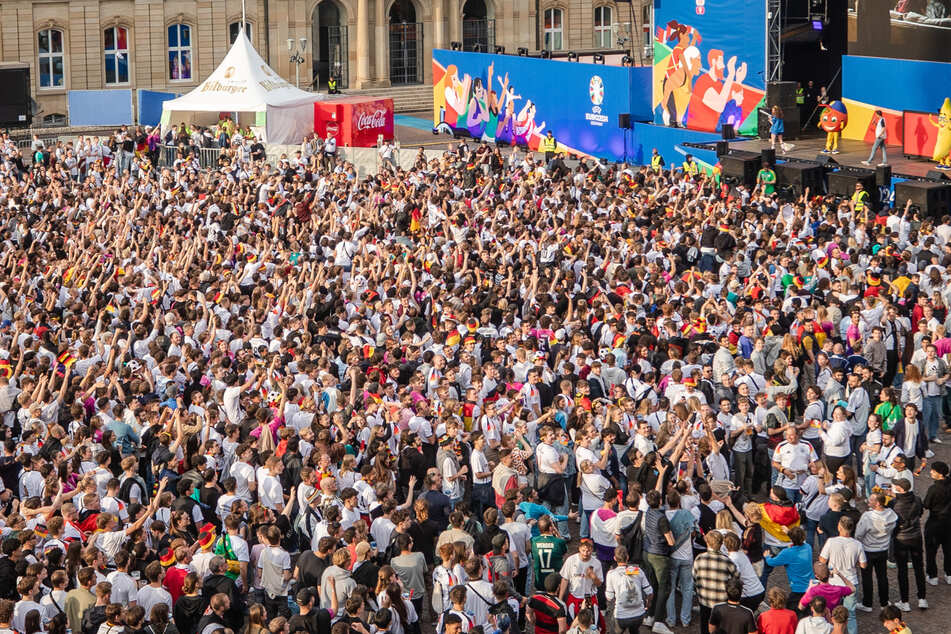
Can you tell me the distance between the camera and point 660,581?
11945mm

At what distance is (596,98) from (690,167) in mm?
9437

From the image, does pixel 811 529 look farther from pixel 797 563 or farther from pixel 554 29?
pixel 554 29

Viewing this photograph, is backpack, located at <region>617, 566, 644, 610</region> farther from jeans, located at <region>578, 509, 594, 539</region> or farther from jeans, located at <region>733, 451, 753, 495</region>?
jeans, located at <region>733, 451, 753, 495</region>

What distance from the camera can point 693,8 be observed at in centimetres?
3694

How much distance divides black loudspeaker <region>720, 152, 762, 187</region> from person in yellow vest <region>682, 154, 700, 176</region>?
0.79m

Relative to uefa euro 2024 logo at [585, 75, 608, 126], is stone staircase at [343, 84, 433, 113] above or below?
above

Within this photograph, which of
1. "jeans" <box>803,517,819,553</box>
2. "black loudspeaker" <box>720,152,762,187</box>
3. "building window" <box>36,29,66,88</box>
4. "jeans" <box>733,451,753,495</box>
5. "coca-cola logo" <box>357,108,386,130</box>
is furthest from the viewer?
"building window" <box>36,29,66,88</box>

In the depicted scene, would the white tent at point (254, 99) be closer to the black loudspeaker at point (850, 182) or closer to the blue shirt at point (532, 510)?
the black loudspeaker at point (850, 182)

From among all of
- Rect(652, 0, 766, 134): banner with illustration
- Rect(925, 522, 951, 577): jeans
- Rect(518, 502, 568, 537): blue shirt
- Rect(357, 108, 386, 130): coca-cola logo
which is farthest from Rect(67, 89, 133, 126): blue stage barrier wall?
Rect(925, 522, 951, 577): jeans

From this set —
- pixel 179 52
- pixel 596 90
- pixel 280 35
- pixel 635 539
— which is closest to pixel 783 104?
pixel 596 90

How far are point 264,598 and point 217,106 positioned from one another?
30.3 metres

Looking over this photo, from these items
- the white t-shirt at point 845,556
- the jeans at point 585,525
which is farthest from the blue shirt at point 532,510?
the white t-shirt at point 845,556

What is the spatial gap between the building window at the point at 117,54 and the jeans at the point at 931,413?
4440 cm

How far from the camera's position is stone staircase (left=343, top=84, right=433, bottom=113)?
56031 millimetres
